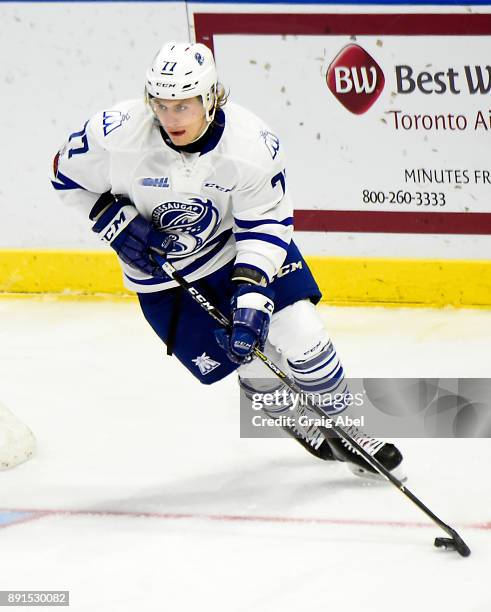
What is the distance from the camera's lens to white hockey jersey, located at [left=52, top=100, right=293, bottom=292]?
8.87ft

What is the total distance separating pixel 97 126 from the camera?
2.75 meters

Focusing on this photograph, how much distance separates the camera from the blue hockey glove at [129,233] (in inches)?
110

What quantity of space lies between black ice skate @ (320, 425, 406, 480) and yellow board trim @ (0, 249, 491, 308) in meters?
1.46

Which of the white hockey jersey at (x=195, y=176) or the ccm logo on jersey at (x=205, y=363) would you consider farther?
the ccm logo on jersey at (x=205, y=363)

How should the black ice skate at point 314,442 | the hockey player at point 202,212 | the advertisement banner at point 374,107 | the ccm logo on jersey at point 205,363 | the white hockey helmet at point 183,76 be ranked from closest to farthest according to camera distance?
the white hockey helmet at point 183,76
the hockey player at point 202,212
the ccm logo on jersey at point 205,363
the black ice skate at point 314,442
the advertisement banner at point 374,107

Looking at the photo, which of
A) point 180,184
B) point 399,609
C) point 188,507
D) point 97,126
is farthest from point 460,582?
point 97,126

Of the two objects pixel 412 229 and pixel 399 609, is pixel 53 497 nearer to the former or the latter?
pixel 399 609

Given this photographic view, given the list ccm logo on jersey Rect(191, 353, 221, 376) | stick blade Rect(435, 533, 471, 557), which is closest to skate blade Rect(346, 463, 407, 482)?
stick blade Rect(435, 533, 471, 557)

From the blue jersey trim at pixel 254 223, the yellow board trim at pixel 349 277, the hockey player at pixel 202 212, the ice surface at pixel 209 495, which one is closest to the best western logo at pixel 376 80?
the yellow board trim at pixel 349 277

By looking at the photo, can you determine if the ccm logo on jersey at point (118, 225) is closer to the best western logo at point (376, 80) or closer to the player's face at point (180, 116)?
the player's face at point (180, 116)

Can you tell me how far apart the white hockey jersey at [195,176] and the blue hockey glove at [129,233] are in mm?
31

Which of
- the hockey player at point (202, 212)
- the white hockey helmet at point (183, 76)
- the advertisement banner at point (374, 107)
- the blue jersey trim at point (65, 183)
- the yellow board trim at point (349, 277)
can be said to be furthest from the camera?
the yellow board trim at point (349, 277)

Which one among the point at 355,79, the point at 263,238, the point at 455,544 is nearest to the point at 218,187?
the point at 263,238

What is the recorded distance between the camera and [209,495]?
10.2ft
